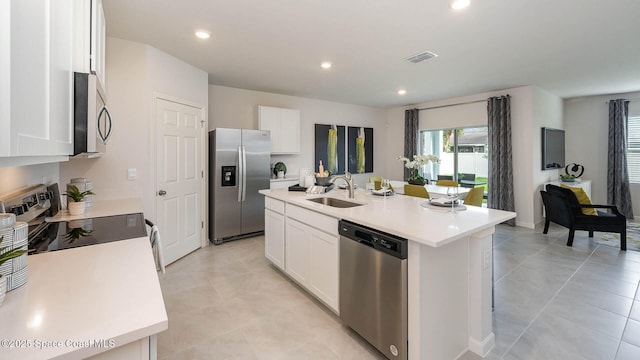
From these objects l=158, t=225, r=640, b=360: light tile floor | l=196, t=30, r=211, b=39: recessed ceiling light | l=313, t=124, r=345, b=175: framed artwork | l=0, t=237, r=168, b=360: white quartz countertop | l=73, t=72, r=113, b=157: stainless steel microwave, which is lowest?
l=158, t=225, r=640, b=360: light tile floor

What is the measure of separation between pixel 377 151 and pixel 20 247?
689 cm

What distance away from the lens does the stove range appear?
1515mm

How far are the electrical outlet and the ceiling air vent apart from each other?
246 centimetres

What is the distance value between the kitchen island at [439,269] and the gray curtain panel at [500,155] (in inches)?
148

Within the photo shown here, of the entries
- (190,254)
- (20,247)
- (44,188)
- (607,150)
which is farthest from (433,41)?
(607,150)

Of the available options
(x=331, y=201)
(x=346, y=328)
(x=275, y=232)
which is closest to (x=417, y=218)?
(x=346, y=328)

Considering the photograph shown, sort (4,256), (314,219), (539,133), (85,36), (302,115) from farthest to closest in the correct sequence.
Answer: (302,115) < (539,133) < (314,219) < (85,36) < (4,256)

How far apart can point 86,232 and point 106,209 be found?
33.5 inches

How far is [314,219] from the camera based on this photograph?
8.13ft

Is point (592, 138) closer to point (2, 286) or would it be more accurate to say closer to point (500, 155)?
point (500, 155)

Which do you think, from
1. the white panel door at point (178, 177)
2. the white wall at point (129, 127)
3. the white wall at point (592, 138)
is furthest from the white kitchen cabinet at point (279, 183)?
the white wall at point (592, 138)

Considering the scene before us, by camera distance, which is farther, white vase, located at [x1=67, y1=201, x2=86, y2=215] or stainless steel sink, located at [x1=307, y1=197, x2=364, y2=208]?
stainless steel sink, located at [x1=307, y1=197, x2=364, y2=208]

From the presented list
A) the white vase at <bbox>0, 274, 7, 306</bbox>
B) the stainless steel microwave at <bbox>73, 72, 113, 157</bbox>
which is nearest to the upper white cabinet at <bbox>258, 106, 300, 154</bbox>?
the stainless steel microwave at <bbox>73, 72, 113, 157</bbox>

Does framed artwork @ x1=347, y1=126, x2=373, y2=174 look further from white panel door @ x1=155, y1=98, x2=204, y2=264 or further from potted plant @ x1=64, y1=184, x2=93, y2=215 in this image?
potted plant @ x1=64, y1=184, x2=93, y2=215
